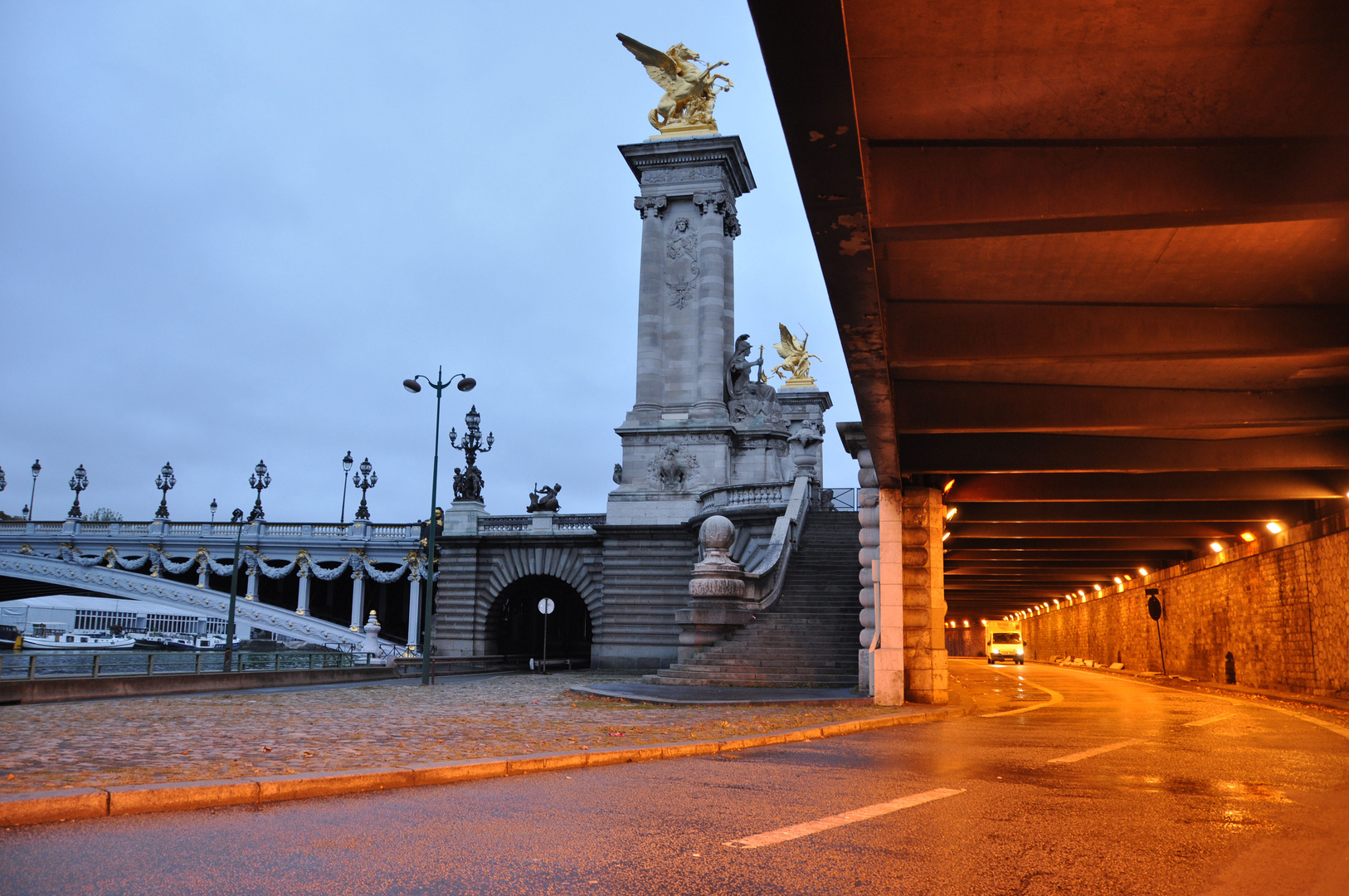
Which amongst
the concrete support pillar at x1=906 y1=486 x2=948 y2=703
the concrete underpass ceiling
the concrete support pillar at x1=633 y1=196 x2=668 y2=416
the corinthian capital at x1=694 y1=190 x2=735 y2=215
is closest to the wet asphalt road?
the concrete underpass ceiling

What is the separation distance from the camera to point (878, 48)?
7422mm

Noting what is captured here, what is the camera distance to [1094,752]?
12.5 meters

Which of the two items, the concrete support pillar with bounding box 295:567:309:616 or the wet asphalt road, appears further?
the concrete support pillar with bounding box 295:567:309:616

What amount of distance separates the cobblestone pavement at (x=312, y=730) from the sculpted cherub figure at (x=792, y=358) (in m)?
54.2

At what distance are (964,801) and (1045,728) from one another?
833 cm

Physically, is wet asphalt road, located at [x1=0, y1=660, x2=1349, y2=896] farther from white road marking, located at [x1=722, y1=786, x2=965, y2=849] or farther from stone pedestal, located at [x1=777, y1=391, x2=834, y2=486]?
stone pedestal, located at [x1=777, y1=391, x2=834, y2=486]

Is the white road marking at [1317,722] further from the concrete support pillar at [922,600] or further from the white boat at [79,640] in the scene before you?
the white boat at [79,640]

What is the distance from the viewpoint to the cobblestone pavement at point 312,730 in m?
9.99

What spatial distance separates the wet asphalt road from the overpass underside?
451 cm

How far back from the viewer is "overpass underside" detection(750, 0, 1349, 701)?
721 cm

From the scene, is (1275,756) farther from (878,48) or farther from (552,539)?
(552,539)


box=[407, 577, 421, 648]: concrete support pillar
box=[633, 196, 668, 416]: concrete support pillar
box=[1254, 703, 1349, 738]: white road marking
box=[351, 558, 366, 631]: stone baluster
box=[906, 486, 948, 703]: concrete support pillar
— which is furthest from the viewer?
box=[351, 558, 366, 631]: stone baluster

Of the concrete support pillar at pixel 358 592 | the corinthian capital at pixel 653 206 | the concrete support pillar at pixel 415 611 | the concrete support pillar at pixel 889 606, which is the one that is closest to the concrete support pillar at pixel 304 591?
the concrete support pillar at pixel 358 592

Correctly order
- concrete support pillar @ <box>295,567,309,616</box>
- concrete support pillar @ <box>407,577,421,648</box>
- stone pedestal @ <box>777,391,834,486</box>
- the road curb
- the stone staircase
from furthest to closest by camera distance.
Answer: concrete support pillar @ <box>295,567,309,616</box> < concrete support pillar @ <box>407,577,421,648</box> < stone pedestal @ <box>777,391,834,486</box> < the stone staircase < the road curb
